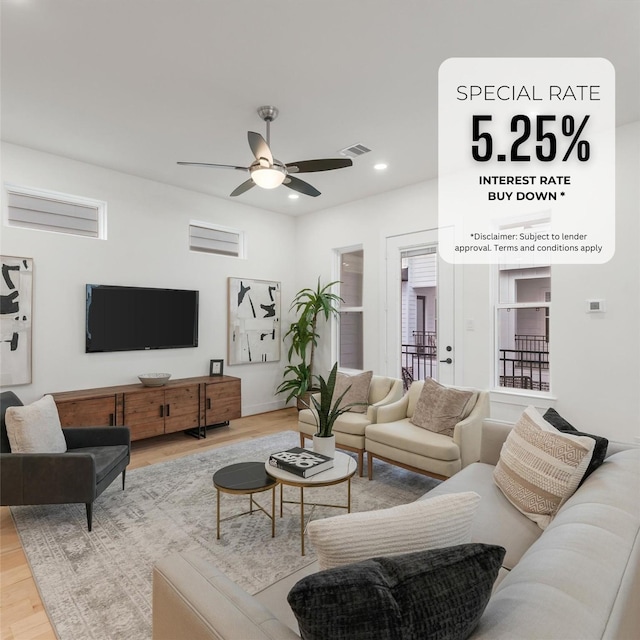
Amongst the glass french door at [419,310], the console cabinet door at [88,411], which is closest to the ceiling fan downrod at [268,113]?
the glass french door at [419,310]

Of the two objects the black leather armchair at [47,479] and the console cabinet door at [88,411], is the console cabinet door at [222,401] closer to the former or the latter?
the console cabinet door at [88,411]

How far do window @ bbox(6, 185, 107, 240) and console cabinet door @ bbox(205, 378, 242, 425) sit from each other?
81.4 inches

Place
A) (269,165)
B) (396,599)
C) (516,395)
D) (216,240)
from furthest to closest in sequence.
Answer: (216,240), (516,395), (269,165), (396,599)

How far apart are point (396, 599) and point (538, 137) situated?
382 centimetres

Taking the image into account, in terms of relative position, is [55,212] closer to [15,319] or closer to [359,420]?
[15,319]

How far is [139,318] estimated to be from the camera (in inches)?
182

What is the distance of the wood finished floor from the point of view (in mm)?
1793

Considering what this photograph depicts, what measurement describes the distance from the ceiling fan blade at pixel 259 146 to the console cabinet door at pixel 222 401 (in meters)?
2.81

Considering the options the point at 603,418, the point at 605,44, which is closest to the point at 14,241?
the point at 605,44

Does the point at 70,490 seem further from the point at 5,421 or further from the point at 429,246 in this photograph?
Result: the point at 429,246

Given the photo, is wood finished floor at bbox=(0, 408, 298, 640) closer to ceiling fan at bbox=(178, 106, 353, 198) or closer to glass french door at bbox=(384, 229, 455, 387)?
glass french door at bbox=(384, 229, 455, 387)

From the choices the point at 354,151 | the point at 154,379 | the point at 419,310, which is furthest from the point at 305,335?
the point at 354,151

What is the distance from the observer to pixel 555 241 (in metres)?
3.83

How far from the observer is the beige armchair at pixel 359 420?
3.50m
